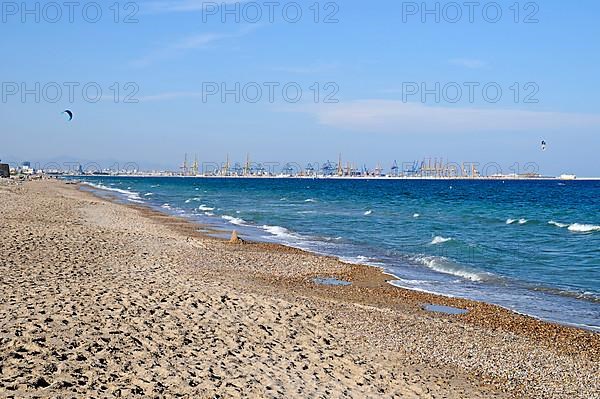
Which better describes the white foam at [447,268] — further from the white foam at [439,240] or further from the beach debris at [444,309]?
the beach debris at [444,309]

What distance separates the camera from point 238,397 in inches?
280

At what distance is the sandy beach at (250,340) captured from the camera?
7.45 meters

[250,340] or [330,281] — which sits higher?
[250,340]

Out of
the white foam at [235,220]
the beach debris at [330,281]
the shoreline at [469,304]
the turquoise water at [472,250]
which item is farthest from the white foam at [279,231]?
the beach debris at [330,281]

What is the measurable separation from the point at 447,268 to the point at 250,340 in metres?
12.8

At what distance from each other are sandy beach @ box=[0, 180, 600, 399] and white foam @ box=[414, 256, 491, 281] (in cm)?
421

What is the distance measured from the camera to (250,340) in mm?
9711

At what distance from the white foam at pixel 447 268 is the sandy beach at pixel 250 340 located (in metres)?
4.21

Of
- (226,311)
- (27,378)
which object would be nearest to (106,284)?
(226,311)

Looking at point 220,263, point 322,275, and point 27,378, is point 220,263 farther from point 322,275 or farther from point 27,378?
point 27,378

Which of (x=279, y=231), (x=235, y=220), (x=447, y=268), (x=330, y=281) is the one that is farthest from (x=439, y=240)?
(x=235, y=220)

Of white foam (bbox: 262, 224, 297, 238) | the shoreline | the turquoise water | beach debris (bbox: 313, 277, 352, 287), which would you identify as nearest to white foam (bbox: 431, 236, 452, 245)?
the turquoise water

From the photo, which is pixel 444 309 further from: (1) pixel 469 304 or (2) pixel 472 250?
(2) pixel 472 250

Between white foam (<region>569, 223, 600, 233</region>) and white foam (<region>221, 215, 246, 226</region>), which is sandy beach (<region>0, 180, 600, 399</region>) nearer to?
white foam (<region>221, 215, 246, 226</region>)
